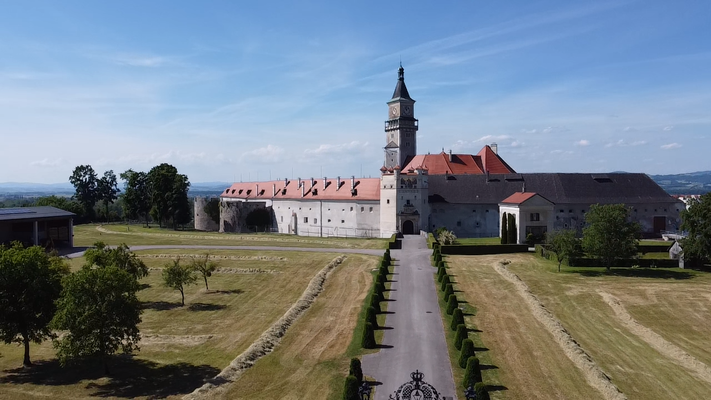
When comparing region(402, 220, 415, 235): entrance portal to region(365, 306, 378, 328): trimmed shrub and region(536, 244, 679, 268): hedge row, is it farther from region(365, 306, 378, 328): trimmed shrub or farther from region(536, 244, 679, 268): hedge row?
region(365, 306, 378, 328): trimmed shrub

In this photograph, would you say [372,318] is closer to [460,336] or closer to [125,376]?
[460,336]

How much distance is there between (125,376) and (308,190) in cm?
6510

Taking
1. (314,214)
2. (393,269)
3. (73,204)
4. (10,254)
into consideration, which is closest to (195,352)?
(10,254)

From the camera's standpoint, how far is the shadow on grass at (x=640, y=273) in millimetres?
49406

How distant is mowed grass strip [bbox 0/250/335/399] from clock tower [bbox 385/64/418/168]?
186 feet

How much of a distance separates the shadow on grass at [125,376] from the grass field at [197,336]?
44 mm

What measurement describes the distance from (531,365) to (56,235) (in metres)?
63.2

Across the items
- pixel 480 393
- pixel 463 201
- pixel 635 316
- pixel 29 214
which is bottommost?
pixel 635 316

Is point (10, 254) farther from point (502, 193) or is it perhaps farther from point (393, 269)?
point (502, 193)

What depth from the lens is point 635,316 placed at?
35.6 meters

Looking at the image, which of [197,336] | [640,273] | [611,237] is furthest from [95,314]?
[640,273]

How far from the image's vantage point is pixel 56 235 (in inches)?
2618

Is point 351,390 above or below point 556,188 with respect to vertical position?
below

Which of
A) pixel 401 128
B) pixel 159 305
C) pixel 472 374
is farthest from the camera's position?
pixel 401 128
